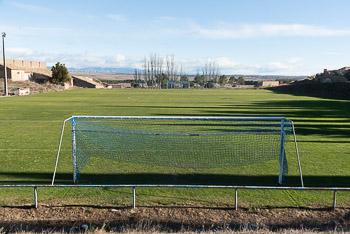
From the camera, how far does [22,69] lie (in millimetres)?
96500

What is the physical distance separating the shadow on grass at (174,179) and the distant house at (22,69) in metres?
69.8

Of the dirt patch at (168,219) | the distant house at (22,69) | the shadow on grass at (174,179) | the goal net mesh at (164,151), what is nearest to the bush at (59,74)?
the distant house at (22,69)

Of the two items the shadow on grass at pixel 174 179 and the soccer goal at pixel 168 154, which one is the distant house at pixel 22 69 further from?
the shadow on grass at pixel 174 179

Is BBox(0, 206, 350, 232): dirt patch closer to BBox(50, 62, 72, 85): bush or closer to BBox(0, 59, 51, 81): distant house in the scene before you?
BBox(0, 59, 51, 81): distant house

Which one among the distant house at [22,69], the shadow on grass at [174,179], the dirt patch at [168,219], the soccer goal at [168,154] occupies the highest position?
the distant house at [22,69]

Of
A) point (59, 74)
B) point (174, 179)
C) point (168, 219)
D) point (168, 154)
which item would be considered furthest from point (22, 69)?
point (168, 219)

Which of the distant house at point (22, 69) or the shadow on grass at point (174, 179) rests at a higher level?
the distant house at point (22, 69)

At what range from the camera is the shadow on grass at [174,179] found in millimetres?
11664

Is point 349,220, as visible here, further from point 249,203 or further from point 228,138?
point 228,138

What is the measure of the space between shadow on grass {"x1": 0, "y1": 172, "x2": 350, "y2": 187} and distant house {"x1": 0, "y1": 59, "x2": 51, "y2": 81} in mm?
69834

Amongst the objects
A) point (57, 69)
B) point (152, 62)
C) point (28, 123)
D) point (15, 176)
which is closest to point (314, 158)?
point (15, 176)

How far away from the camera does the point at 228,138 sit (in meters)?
18.0

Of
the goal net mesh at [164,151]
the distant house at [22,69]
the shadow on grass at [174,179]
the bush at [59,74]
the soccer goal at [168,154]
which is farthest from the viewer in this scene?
the bush at [59,74]

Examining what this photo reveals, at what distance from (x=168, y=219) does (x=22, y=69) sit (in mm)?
92568
